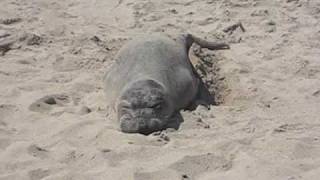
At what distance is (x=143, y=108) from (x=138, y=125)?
0.13m

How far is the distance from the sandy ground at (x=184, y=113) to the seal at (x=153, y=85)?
11cm

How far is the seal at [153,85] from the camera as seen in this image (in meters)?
4.25

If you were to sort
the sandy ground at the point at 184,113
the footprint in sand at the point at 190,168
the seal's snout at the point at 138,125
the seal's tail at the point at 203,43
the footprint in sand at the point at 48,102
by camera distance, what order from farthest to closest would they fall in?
the seal's tail at the point at 203,43 < the footprint in sand at the point at 48,102 < the seal's snout at the point at 138,125 < the sandy ground at the point at 184,113 < the footprint in sand at the point at 190,168

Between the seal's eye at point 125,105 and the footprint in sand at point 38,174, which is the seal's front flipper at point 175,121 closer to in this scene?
the seal's eye at point 125,105

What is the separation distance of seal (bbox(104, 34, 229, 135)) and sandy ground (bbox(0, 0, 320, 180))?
11 centimetres

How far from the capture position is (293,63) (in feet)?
17.3

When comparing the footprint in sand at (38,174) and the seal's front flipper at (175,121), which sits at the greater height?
the footprint in sand at (38,174)

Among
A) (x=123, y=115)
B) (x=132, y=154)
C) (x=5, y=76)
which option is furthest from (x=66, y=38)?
(x=132, y=154)

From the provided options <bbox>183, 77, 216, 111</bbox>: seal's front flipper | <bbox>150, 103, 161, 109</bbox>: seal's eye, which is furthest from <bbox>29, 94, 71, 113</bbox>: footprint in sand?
<bbox>183, 77, 216, 111</bbox>: seal's front flipper

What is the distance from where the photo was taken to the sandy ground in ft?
12.4

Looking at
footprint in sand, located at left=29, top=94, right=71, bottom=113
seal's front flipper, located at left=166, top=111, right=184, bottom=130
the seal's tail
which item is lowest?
seal's front flipper, located at left=166, top=111, right=184, bottom=130

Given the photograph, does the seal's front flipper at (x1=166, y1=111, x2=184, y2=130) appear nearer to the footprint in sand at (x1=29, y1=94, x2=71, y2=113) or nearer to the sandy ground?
the sandy ground

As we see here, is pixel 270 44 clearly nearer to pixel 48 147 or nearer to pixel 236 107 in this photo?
pixel 236 107

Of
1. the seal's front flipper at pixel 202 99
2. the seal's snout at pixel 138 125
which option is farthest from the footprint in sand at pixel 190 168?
the seal's front flipper at pixel 202 99
